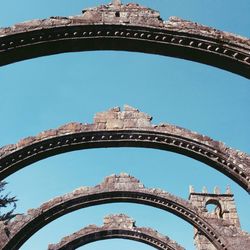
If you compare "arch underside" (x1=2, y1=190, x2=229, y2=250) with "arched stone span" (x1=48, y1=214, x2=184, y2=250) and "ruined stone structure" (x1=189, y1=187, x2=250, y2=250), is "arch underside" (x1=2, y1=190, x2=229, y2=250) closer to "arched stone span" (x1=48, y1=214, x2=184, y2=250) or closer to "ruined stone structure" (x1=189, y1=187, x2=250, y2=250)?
"ruined stone structure" (x1=189, y1=187, x2=250, y2=250)

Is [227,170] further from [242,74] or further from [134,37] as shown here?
[134,37]

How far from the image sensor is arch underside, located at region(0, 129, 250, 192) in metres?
10.8

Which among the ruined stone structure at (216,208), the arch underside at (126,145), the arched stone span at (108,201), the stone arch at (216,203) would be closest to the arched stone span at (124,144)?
the arch underside at (126,145)

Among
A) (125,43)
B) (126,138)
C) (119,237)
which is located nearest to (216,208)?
(119,237)

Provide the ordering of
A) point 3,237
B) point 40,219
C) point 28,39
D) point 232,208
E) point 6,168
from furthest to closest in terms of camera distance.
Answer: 1. point 232,208
2. point 40,219
3. point 3,237
4. point 6,168
5. point 28,39

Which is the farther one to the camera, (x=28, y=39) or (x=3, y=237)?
(x=3, y=237)

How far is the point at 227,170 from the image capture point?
35.9 ft

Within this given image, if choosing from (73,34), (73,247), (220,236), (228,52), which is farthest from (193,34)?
(73,247)

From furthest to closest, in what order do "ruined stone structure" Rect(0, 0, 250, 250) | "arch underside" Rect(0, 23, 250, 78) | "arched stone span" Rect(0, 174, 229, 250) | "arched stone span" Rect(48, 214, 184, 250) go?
"arched stone span" Rect(48, 214, 184, 250) < "arched stone span" Rect(0, 174, 229, 250) < "ruined stone structure" Rect(0, 0, 250, 250) < "arch underside" Rect(0, 23, 250, 78)

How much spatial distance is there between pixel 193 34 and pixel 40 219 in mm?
10456

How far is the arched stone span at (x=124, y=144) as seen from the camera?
1084 centimetres

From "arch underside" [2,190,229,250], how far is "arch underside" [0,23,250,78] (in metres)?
9.16

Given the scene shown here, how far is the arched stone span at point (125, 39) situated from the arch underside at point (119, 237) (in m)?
13.9

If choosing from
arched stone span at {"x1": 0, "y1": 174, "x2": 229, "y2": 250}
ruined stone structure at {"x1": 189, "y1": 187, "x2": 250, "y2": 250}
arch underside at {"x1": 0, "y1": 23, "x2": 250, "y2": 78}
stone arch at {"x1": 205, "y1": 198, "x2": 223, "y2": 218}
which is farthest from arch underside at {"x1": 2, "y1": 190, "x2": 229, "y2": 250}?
arch underside at {"x1": 0, "y1": 23, "x2": 250, "y2": 78}
